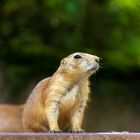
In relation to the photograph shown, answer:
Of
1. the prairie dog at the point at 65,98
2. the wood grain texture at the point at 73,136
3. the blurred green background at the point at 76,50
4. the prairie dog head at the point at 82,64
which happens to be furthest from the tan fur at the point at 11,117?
the wood grain texture at the point at 73,136

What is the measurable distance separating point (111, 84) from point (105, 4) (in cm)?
143

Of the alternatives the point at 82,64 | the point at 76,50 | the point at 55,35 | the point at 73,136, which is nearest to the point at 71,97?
the point at 82,64

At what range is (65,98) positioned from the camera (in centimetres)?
607

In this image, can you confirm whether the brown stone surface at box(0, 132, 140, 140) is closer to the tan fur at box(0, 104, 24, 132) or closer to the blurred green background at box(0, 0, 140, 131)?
the tan fur at box(0, 104, 24, 132)

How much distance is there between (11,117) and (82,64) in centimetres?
715

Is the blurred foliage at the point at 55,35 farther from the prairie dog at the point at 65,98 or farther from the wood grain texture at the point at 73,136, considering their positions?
the wood grain texture at the point at 73,136

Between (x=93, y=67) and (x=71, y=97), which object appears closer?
(x=93, y=67)

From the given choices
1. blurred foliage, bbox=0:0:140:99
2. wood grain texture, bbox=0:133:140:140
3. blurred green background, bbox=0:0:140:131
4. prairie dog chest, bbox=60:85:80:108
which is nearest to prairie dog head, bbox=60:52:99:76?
prairie dog chest, bbox=60:85:80:108

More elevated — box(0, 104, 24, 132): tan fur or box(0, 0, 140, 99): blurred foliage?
box(0, 0, 140, 99): blurred foliage

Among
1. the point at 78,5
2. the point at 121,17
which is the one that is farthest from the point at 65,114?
the point at 121,17

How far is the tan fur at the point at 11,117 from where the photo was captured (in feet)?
41.9

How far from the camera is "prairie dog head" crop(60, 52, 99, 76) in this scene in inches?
233

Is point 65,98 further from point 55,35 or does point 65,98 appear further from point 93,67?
point 55,35

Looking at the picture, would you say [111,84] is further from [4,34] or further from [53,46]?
[4,34]
